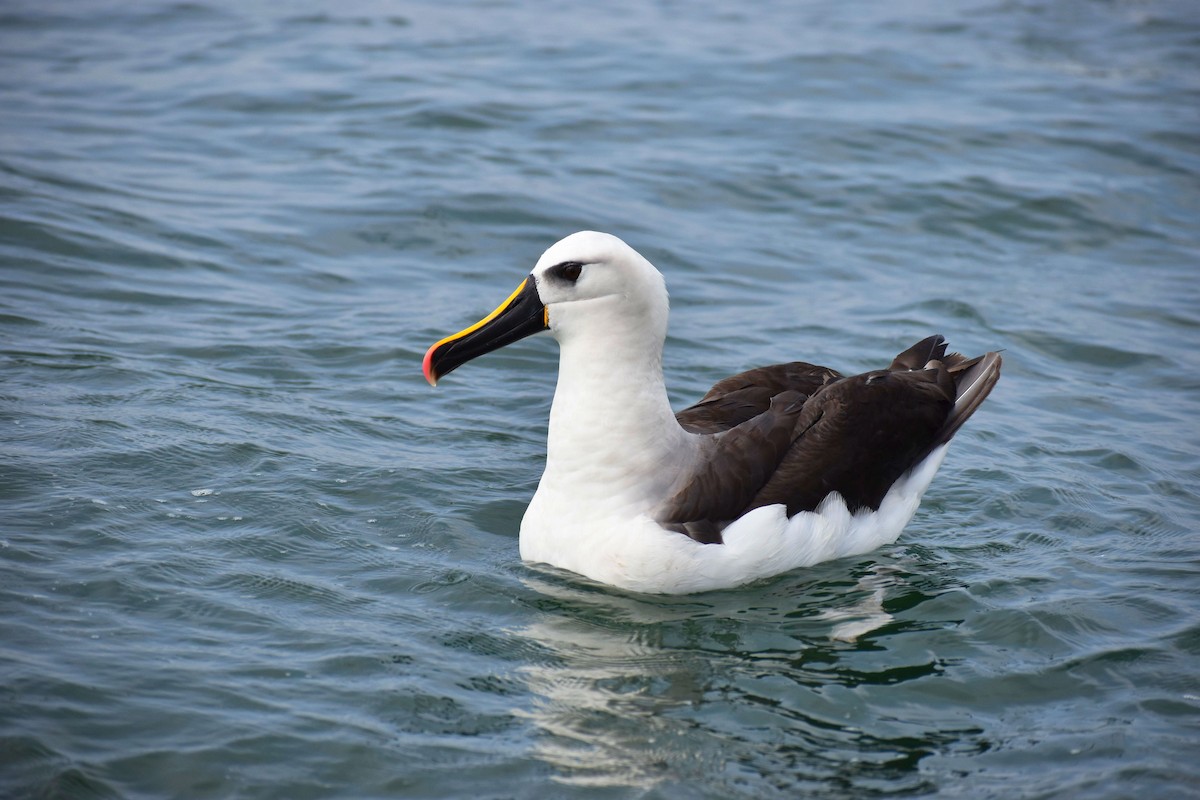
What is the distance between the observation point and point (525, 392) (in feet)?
35.2

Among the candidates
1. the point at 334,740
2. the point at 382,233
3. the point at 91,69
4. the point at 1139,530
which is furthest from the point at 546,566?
the point at 91,69

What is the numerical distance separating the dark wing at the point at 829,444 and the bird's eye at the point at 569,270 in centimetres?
129

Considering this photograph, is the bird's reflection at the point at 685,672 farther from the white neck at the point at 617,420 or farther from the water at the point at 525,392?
the white neck at the point at 617,420

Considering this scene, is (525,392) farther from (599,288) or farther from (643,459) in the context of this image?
(599,288)

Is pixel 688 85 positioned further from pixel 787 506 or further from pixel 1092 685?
pixel 1092 685

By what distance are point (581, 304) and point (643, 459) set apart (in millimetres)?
916

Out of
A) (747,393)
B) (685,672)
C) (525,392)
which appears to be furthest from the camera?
(525,392)

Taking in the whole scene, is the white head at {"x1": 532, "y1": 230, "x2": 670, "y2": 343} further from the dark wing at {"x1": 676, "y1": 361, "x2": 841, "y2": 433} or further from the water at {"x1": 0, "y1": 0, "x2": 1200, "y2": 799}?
the water at {"x1": 0, "y1": 0, "x2": 1200, "y2": 799}

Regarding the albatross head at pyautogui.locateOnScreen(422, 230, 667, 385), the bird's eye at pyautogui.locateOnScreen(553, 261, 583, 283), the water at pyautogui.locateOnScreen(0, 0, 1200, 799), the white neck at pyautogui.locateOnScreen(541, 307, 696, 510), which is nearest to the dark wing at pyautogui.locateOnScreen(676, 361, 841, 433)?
the white neck at pyautogui.locateOnScreen(541, 307, 696, 510)

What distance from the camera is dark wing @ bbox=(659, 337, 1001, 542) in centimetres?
772


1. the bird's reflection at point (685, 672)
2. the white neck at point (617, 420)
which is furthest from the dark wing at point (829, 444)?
the bird's reflection at point (685, 672)

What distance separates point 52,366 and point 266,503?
8.28ft

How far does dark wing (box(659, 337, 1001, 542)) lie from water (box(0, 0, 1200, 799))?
1.62ft

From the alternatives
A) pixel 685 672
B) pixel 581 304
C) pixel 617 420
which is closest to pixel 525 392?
pixel 617 420
